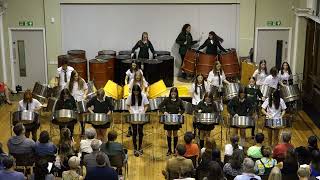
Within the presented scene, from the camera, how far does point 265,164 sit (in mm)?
6777

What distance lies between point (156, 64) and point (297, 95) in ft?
10.7

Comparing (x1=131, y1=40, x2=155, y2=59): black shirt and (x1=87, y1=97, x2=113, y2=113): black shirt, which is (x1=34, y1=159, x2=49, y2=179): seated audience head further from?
(x1=131, y1=40, x2=155, y2=59): black shirt

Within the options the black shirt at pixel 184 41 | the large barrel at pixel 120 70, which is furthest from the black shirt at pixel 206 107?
the black shirt at pixel 184 41

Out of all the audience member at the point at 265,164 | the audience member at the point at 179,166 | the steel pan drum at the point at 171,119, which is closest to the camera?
the audience member at the point at 179,166

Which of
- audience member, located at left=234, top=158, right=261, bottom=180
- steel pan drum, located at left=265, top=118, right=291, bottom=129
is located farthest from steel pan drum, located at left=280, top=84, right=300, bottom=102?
audience member, located at left=234, top=158, right=261, bottom=180

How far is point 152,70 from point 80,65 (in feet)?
5.11

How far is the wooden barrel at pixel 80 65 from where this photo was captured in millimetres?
12398

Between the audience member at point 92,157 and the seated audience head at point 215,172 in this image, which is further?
the audience member at point 92,157

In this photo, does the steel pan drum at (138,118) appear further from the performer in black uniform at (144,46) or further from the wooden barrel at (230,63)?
the wooden barrel at (230,63)

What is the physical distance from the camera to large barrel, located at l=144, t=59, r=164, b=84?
12.2 meters

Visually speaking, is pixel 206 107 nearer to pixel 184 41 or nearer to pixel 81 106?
pixel 81 106

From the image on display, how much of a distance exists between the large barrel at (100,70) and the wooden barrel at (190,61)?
5.35ft

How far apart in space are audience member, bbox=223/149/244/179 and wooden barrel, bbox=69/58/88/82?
6.38 metres

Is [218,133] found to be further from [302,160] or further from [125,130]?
[302,160]
